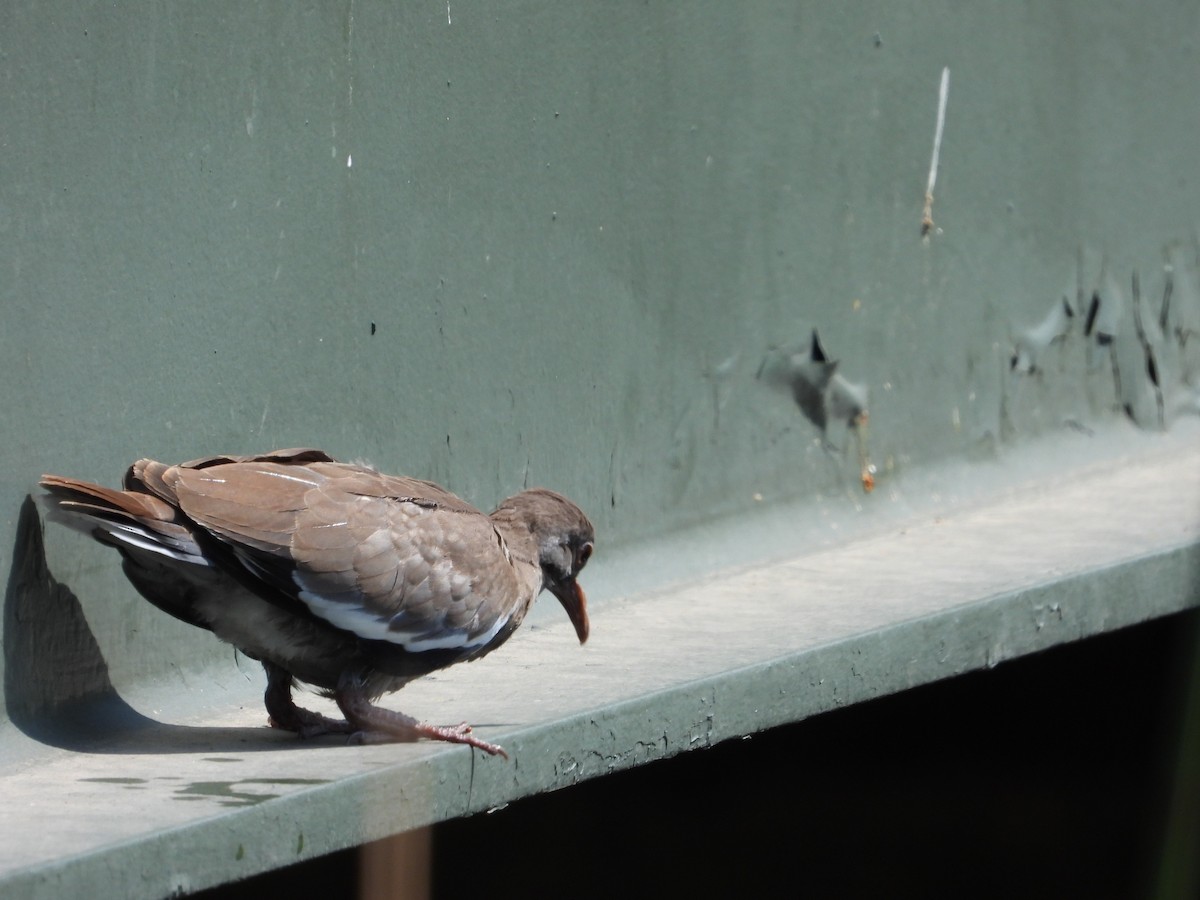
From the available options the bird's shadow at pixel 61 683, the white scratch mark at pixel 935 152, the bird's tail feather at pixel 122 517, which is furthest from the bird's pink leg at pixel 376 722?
the white scratch mark at pixel 935 152

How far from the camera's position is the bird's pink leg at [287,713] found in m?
4.06

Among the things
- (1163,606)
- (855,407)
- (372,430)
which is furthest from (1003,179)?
(372,430)

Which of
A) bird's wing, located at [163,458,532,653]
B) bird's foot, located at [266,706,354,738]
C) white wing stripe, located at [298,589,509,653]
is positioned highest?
bird's wing, located at [163,458,532,653]

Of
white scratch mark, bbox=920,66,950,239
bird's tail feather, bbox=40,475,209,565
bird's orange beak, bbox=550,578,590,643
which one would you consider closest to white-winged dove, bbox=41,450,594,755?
bird's tail feather, bbox=40,475,209,565

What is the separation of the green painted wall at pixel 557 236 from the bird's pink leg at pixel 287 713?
314mm

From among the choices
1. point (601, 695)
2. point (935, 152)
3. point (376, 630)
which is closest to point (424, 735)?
point (376, 630)

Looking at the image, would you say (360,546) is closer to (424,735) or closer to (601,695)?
(424,735)

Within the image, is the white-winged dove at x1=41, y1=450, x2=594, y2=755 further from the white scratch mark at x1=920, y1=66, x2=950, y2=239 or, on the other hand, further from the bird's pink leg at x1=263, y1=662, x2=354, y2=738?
the white scratch mark at x1=920, y1=66, x2=950, y2=239

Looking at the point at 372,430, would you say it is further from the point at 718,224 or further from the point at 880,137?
the point at 880,137

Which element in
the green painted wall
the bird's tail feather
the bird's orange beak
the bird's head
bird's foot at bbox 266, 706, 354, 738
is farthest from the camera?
the bird's orange beak

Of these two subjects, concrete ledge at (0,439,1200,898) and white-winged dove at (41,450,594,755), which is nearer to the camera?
concrete ledge at (0,439,1200,898)

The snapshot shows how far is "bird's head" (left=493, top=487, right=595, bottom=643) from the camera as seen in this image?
457 centimetres

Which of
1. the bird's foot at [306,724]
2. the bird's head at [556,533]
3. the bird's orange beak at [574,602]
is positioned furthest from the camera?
the bird's orange beak at [574,602]

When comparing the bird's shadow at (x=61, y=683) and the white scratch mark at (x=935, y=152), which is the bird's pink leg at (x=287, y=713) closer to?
the bird's shadow at (x=61, y=683)
